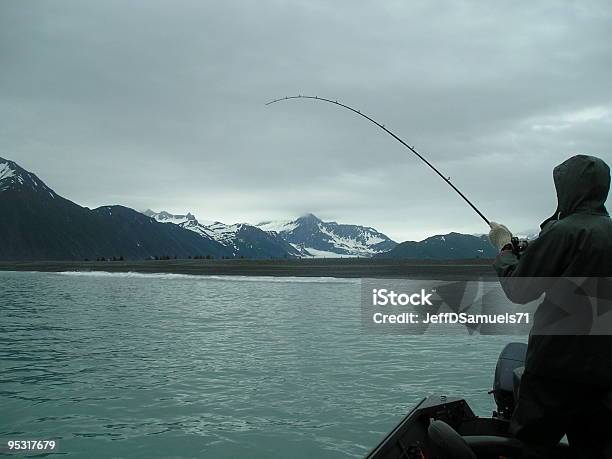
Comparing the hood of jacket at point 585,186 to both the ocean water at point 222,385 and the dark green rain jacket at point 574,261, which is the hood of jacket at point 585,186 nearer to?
the dark green rain jacket at point 574,261

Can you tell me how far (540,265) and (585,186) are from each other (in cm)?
60

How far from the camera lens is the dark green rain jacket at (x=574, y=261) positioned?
3244mm

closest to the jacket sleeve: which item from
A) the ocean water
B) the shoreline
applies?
the ocean water

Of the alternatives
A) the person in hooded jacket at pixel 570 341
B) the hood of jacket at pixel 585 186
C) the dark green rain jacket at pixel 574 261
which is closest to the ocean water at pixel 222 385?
the person in hooded jacket at pixel 570 341

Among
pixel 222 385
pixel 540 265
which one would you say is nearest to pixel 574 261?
pixel 540 265

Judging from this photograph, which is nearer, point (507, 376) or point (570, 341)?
point (570, 341)

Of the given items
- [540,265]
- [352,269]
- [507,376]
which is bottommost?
[352,269]

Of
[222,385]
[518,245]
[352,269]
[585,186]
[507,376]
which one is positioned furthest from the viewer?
[352,269]

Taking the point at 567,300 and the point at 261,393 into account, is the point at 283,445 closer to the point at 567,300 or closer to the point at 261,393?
the point at 261,393

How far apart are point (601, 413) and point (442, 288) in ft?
192

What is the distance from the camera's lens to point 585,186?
135 inches

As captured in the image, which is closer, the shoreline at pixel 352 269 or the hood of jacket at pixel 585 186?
the hood of jacket at pixel 585 186

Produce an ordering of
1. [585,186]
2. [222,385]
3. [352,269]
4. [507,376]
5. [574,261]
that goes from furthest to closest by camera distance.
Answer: [352,269] → [222,385] → [507,376] → [585,186] → [574,261]

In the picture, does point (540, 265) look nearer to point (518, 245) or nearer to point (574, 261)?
point (574, 261)
